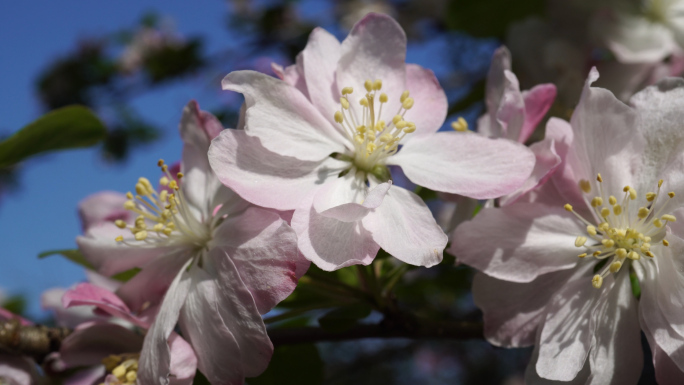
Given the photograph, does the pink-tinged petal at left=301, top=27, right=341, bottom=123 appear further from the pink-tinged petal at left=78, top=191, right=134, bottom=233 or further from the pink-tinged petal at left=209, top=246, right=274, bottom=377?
the pink-tinged petal at left=78, top=191, right=134, bottom=233

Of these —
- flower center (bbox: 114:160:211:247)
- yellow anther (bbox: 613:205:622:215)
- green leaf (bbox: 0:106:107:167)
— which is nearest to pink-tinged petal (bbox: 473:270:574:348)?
yellow anther (bbox: 613:205:622:215)

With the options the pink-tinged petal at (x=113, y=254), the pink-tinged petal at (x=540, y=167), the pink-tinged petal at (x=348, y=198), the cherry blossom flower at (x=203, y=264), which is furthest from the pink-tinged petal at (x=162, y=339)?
the pink-tinged petal at (x=540, y=167)

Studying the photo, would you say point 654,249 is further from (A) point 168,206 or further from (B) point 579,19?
(B) point 579,19

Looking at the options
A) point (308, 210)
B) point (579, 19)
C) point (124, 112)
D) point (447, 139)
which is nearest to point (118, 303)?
point (308, 210)

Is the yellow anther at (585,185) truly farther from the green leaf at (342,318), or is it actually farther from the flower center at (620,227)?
the green leaf at (342,318)

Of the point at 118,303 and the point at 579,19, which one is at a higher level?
the point at 118,303

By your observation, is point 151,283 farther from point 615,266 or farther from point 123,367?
point 615,266

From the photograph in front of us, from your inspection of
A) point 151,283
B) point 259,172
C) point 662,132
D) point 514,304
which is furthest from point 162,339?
point 662,132
